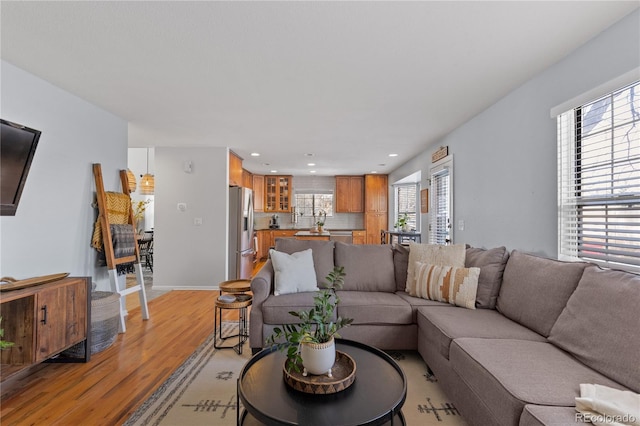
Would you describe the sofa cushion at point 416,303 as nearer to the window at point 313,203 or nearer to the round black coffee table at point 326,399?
the round black coffee table at point 326,399

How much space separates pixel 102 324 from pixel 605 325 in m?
3.65

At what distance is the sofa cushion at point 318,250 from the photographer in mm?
3078

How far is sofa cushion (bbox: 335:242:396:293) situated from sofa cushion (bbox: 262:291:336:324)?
1.95 ft

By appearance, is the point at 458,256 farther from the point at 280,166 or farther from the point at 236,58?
the point at 280,166

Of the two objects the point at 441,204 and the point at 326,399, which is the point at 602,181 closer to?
the point at 326,399

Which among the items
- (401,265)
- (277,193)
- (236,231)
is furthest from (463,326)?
(277,193)

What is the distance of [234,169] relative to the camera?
5.32m

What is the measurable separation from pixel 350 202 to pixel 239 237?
13.0ft

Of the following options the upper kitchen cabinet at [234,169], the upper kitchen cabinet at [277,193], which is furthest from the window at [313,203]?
the upper kitchen cabinet at [234,169]

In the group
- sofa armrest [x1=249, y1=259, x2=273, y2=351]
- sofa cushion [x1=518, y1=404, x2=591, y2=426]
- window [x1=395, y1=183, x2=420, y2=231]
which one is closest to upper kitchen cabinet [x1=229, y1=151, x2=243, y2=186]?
sofa armrest [x1=249, y1=259, x2=273, y2=351]

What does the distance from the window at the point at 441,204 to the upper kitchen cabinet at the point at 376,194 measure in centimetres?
309

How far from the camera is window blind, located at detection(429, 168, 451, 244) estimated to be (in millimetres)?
4348

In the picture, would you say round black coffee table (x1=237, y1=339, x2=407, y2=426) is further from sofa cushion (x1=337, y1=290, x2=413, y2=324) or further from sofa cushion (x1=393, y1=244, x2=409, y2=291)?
sofa cushion (x1=393, y1=244, x2=409, y2=291)

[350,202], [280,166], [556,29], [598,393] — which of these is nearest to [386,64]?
[556,29]
